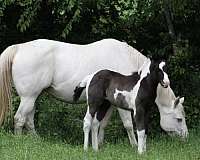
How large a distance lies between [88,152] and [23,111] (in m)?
1.75

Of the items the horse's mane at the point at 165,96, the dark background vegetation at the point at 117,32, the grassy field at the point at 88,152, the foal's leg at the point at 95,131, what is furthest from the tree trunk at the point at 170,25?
the foal's leg at the point at 95,131

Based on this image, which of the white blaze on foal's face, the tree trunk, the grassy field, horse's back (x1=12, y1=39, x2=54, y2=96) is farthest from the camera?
the tree trunk

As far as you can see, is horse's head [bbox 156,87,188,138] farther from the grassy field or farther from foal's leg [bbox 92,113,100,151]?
foal's leg [bbox 92,113,100,151]

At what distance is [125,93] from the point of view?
746 cm

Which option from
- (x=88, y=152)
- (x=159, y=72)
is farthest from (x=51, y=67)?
(x=159, y=72)

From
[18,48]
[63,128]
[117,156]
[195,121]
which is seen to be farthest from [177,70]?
[117,156]

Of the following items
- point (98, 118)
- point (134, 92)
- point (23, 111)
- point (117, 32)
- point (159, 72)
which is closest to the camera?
point (159, 72)

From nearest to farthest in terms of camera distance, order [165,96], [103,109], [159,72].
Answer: [159,72] → [103,109] → [165,96]

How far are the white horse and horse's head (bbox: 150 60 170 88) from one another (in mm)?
1302

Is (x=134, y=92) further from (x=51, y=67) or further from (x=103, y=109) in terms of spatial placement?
(x=51, y=67)

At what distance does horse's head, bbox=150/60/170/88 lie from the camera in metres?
6.98

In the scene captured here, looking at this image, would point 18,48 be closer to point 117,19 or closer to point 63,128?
point 63,128

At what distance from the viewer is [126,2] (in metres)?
10.6

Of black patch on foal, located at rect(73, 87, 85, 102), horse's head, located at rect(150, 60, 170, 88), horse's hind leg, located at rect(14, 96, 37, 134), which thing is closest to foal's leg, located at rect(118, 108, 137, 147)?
black patch on foal, located at rect(73, 87, 85, 102)
